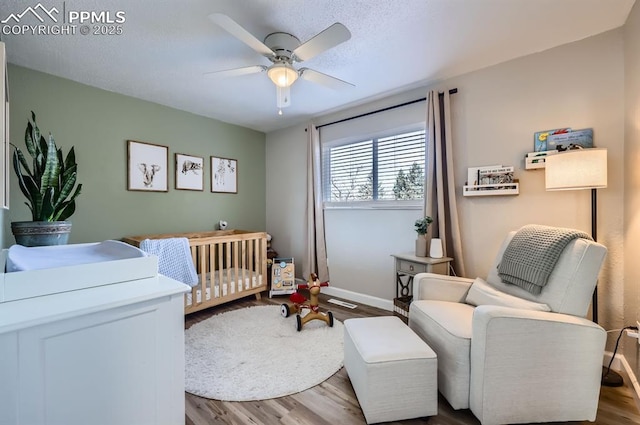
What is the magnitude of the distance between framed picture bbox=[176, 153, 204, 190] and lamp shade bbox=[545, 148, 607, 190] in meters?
3.52

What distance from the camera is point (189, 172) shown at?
3.41 m

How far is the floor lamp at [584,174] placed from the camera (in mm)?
1667

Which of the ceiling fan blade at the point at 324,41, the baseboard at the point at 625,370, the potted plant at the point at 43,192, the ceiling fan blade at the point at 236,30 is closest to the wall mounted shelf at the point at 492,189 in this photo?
the baseboard at the point at 625,370

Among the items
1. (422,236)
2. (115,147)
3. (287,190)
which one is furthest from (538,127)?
(115,147)

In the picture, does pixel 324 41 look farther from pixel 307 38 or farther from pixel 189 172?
pixel 189 172

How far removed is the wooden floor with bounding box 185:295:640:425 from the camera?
1444 mm

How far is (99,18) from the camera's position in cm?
172

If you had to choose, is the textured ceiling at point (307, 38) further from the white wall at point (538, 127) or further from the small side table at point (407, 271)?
the small side table at point (407, 271)

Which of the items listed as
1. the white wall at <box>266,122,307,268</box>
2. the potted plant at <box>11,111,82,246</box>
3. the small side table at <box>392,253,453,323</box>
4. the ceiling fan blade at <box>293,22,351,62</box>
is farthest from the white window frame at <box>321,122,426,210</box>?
the potted plant at <box>11,111,82,246</box>

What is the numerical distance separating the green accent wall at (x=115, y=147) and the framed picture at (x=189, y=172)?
0.20 feet

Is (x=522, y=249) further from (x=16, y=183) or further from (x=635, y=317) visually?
(x=16, y=183)

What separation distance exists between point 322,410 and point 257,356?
27.9 inches

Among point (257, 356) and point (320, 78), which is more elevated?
point (320, 78)

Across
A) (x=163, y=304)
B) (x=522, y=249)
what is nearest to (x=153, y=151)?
(x=163, y=304)
